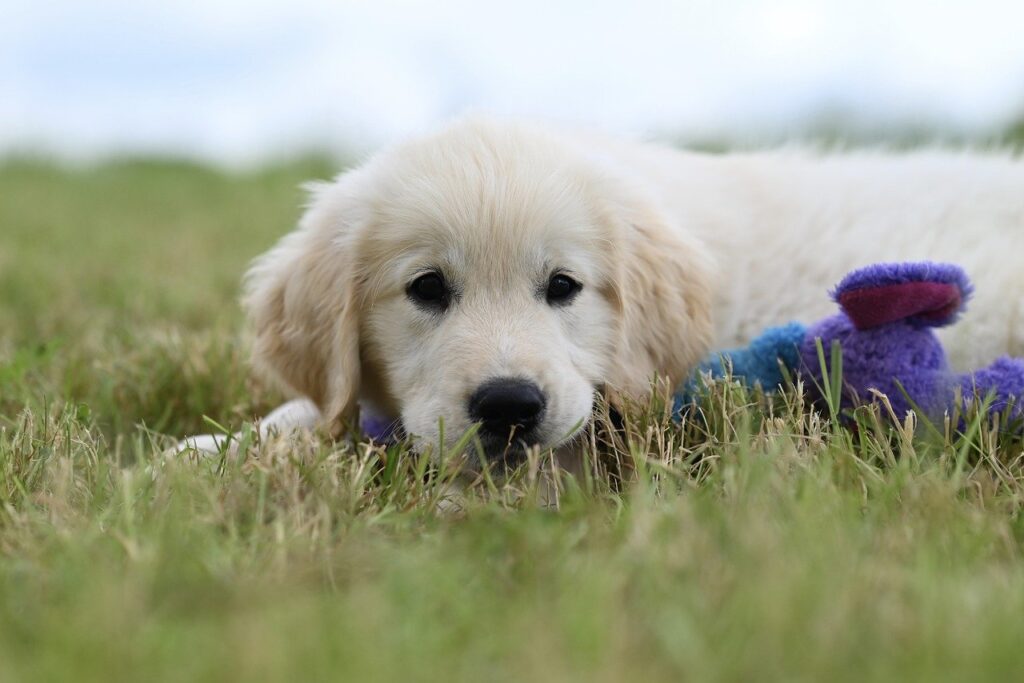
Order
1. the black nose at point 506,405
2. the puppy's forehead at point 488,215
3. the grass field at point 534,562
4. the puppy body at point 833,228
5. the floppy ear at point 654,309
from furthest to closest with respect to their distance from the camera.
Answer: the puppy body at point 833,228 < the floppy ear at point 654,309 < the puppy's forehead at point 488,215 < the black nose at point 506,405 < the grass field at point 534,562

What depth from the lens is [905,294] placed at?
2.74 m

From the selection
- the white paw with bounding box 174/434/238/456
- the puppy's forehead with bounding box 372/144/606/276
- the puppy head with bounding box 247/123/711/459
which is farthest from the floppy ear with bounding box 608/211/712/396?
the white paw with bounding box 174/434/238/456

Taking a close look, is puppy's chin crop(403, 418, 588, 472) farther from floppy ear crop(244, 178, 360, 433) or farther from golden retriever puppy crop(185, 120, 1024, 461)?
floppy ear crop(244, 178, 360, 433)

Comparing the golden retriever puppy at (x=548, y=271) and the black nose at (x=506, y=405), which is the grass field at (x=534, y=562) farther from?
the golden retriever puppy at (x=548, y=271)

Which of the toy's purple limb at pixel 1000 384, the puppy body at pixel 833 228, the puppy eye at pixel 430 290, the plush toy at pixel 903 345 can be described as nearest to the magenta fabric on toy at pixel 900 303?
the plush toy at pixel 903 345

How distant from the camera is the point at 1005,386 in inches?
107

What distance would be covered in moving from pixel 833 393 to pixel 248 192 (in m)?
7.40

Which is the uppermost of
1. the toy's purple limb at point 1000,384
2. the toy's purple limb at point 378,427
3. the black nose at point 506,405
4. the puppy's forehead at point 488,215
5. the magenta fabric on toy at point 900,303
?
the puppy's forehead at point 488,215

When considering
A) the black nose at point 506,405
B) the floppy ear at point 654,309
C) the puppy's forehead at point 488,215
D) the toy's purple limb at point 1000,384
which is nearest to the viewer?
the black nose at point 506,405

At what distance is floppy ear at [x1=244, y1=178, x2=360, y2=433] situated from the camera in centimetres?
307

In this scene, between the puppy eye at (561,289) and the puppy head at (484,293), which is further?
the puppy eye at (561,289)

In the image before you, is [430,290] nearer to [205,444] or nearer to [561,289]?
[561,289]

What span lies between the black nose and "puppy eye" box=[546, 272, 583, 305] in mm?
440

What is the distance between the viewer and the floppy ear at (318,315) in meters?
3.07
